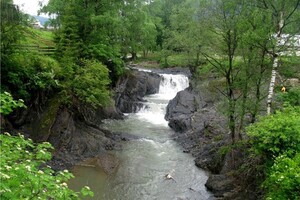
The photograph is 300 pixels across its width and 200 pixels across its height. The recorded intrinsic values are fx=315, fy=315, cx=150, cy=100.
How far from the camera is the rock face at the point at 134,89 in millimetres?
26609

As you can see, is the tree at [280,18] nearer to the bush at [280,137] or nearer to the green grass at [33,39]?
the bush at [280,137]

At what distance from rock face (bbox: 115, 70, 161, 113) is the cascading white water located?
632 millimetres

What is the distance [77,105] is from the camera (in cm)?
1833

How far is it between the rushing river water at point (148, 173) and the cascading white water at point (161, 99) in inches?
114

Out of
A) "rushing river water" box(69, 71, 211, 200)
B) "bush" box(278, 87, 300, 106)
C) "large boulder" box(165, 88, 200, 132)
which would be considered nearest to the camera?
"rushing river water" box(69, 71, 211, 200)

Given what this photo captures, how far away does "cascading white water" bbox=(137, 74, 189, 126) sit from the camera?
83.2 ft

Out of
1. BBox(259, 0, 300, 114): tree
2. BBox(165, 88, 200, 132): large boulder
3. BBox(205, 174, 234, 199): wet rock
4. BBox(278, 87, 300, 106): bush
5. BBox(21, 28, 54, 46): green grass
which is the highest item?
BBox(259, 0, 300, 114): tree

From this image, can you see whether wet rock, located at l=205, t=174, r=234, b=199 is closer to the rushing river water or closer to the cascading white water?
the rushing river water

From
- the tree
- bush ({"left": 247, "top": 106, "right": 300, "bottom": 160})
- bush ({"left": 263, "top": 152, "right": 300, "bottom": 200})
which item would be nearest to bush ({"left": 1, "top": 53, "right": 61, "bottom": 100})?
the tree

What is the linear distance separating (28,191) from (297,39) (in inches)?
468

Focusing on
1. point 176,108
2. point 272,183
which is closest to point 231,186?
point 272,183

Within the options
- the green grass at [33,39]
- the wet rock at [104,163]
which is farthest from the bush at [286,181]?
the green grass at [33,39]

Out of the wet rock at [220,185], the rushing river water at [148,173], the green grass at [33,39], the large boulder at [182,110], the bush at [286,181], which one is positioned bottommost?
the rushing river water at [148,173]

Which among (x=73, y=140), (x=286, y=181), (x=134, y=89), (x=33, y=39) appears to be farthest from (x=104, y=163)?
(x=134, y=89)
